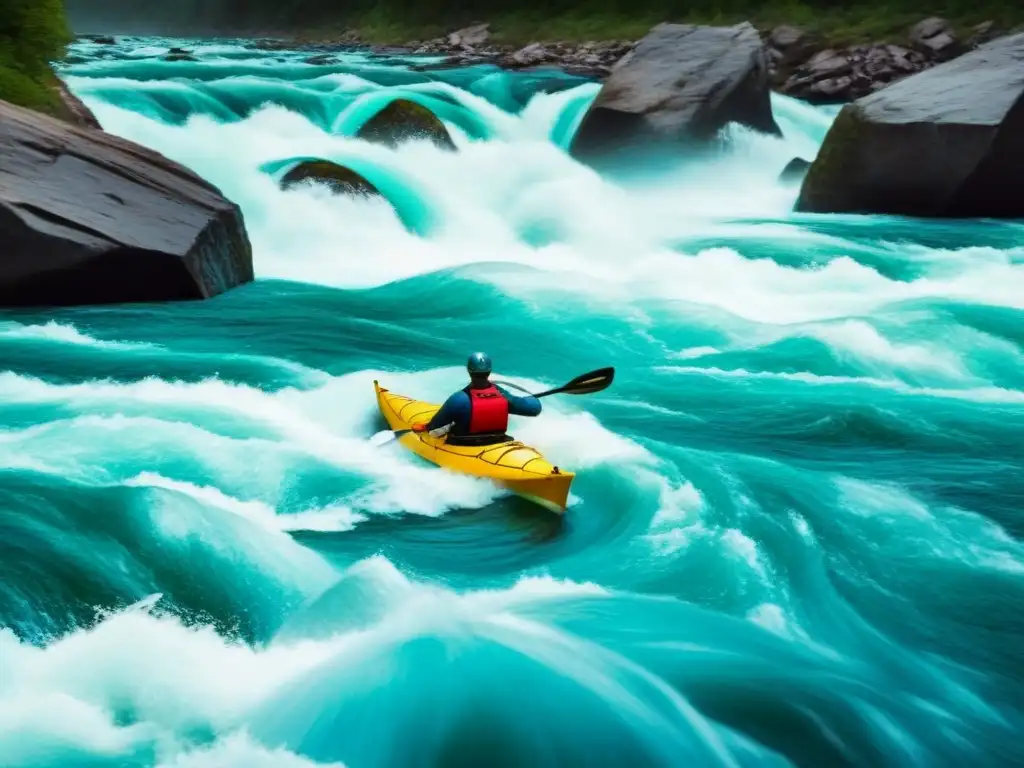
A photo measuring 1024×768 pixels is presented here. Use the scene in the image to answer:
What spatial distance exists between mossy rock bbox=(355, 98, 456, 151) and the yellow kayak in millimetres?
9868

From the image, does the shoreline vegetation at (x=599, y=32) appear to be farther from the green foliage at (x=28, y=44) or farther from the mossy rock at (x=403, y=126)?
the mossy rock at (x=403, y=126)

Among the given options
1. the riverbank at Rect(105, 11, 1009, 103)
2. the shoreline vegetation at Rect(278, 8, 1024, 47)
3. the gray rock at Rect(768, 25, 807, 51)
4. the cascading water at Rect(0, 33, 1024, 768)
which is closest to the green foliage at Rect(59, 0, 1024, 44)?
the shoreline vegetation at Rect(278, 8, 1024, 47)

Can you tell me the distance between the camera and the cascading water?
182 inches

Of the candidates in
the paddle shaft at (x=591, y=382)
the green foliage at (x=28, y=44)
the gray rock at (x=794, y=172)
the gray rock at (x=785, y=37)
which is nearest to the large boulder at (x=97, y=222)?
the green foliage at (x=28, y=44)

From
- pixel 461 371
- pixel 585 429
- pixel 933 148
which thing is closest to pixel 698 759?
pixel 585 429

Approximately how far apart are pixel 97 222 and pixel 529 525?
526cm

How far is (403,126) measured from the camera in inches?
659

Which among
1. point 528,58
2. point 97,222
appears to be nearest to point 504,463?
point 97,222

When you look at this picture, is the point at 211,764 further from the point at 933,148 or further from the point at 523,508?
the point at 933,148

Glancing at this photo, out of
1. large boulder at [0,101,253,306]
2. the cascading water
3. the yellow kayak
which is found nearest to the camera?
the cascading water

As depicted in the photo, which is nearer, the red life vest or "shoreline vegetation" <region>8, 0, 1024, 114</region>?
the red life vest

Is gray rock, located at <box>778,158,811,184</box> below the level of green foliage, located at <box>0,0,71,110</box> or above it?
below

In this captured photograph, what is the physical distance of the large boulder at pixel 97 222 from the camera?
9.60 metres

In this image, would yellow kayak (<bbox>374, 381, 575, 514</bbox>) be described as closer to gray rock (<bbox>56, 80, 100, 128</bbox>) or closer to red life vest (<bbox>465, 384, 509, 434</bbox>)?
red life vest (<bbox>465, 384, 509, 434</bbox>)
